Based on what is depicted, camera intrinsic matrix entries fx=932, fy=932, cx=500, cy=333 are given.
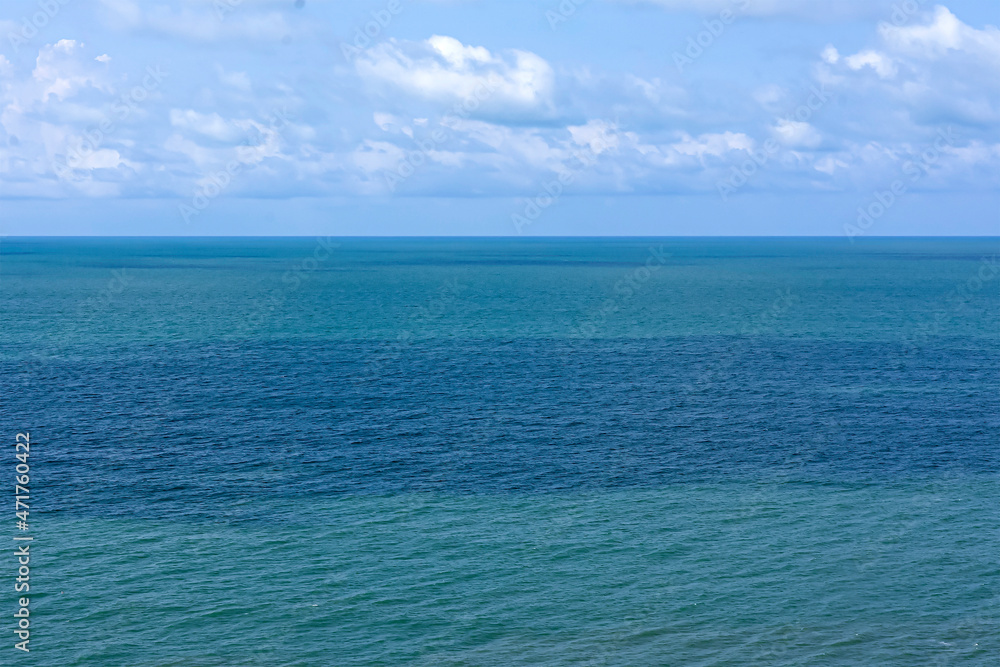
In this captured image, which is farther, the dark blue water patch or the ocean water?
the dark blue water patch

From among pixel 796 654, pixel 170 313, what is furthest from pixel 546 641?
pixel 170 313

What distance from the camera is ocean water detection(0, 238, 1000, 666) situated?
4734 centimetres

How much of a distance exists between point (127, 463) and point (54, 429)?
1329cm

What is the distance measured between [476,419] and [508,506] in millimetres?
23195

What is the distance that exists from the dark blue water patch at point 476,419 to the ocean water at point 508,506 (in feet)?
1.26

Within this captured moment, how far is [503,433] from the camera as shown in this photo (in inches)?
3246

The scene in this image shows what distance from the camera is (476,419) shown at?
87250 millimetres

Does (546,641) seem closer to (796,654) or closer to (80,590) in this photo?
(796,654)

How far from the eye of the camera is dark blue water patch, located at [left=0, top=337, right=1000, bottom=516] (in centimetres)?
7019

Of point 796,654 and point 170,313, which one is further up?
point 170,313

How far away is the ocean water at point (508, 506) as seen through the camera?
4734 cm

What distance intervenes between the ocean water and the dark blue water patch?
1.26ft

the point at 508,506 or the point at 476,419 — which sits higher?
the point at 476,419

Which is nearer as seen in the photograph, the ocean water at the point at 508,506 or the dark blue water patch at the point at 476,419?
the ocean water at the point at 508,506
